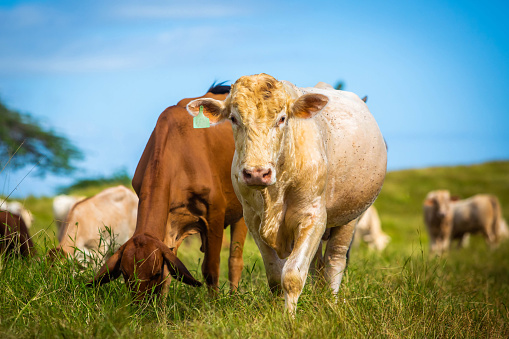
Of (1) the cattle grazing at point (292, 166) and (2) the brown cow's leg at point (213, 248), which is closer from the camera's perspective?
(1) the cattle grazing at point (292, 166)

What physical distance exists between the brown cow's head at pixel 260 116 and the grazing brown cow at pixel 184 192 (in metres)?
1.08

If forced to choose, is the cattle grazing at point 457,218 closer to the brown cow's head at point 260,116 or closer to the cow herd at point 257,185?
the cow herd at point 257,185

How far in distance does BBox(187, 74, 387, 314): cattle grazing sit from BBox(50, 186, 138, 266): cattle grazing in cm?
299

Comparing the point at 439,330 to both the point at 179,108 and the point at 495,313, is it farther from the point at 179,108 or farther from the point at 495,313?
the point at 179,108

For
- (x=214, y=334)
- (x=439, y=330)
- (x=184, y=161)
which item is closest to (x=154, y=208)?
(x=184, y=161)

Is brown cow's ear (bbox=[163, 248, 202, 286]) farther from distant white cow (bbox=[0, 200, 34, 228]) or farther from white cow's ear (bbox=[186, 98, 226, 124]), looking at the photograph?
distant white cow (bbox=[0, 200, 34, 228])

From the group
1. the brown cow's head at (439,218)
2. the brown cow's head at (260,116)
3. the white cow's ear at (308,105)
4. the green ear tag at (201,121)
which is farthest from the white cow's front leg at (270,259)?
the brown cow's head at (439,218)

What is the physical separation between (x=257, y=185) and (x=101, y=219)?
437 cm

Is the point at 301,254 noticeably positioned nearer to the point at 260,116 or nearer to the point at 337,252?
the point at 260,116

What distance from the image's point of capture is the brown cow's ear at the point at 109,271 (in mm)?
4484

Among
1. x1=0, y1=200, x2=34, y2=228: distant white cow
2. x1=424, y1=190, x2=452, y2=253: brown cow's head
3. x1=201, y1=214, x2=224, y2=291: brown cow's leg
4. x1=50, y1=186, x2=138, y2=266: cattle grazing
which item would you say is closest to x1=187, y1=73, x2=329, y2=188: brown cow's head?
x1=201, y1=214, x2=224, y2=291: brown cow's leg

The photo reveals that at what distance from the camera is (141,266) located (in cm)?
445

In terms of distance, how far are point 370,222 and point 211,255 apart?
16.7 metres

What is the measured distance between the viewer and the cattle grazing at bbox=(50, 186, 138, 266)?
7.08 m
